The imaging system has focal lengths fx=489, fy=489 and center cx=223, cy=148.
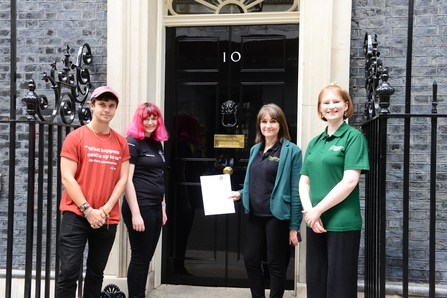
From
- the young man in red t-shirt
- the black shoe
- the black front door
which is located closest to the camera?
the young man in red t-shirt

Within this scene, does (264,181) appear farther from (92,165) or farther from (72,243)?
(72,243)

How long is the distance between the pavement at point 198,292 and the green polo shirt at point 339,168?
5.65ft

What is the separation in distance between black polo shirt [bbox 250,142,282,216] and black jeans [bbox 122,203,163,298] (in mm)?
756

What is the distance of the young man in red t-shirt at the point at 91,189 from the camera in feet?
10.5

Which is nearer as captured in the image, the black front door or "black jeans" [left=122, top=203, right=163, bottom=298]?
"black jeans" [left=122, top=203, right=163, bottom=298]

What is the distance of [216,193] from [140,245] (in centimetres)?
76

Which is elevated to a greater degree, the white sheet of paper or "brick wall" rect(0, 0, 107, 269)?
"brick wall" rect(0, 0, 107, 269)

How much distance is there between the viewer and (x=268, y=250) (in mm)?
3717

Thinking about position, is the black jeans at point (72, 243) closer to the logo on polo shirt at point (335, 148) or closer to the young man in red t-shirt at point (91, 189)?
the young man in red t-shirt at point (91, 189)

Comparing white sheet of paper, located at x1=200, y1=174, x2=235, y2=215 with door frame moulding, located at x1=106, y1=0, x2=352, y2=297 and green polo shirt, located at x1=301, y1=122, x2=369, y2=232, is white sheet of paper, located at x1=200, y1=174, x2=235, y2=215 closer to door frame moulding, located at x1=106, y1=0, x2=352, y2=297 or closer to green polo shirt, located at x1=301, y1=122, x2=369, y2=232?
door frame moulding, located at x1=106, y1=0, x2=352, y2=297

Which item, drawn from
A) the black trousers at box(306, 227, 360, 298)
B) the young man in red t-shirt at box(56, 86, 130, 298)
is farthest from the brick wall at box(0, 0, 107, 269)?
the black trousers at box(306, 227, 360, 298)

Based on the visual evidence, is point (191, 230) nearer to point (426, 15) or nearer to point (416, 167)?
point (416, 167)

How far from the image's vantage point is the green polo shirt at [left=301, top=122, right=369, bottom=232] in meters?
2.99

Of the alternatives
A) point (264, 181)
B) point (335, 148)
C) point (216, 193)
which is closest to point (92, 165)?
point (216, 193)
